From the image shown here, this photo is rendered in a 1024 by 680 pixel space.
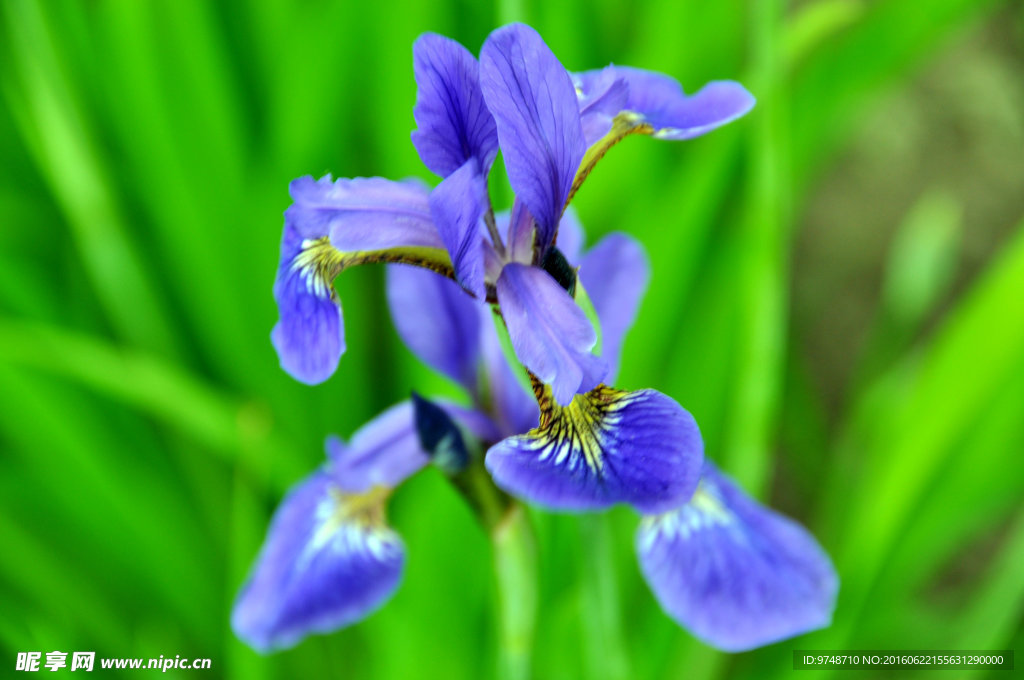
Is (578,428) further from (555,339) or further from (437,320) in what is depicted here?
(437,320)

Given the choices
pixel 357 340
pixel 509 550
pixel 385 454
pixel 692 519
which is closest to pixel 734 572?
pixel 692 519

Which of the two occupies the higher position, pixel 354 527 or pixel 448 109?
pixel 448 109

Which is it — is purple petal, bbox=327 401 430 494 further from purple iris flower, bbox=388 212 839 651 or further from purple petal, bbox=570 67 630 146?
purple petal, bbox=570 67 630 146

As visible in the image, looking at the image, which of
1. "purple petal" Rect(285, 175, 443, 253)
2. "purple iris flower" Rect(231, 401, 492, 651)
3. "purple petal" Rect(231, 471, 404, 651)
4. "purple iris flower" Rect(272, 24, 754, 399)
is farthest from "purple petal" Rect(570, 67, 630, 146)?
"purple petal" Rect(231, 471, 404, 651)

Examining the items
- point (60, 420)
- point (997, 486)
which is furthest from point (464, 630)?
point (997, 486)

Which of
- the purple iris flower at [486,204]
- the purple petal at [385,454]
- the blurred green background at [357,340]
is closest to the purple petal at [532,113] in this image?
the purple iris flower at [486,204]

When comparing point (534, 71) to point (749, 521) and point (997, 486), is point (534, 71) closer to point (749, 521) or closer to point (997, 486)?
point (749, 521)

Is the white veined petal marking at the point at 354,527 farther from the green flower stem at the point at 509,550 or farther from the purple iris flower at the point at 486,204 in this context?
the purple iris flower at the point at 486,204

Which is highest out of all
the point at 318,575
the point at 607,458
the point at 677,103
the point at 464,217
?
the point at 677,103
